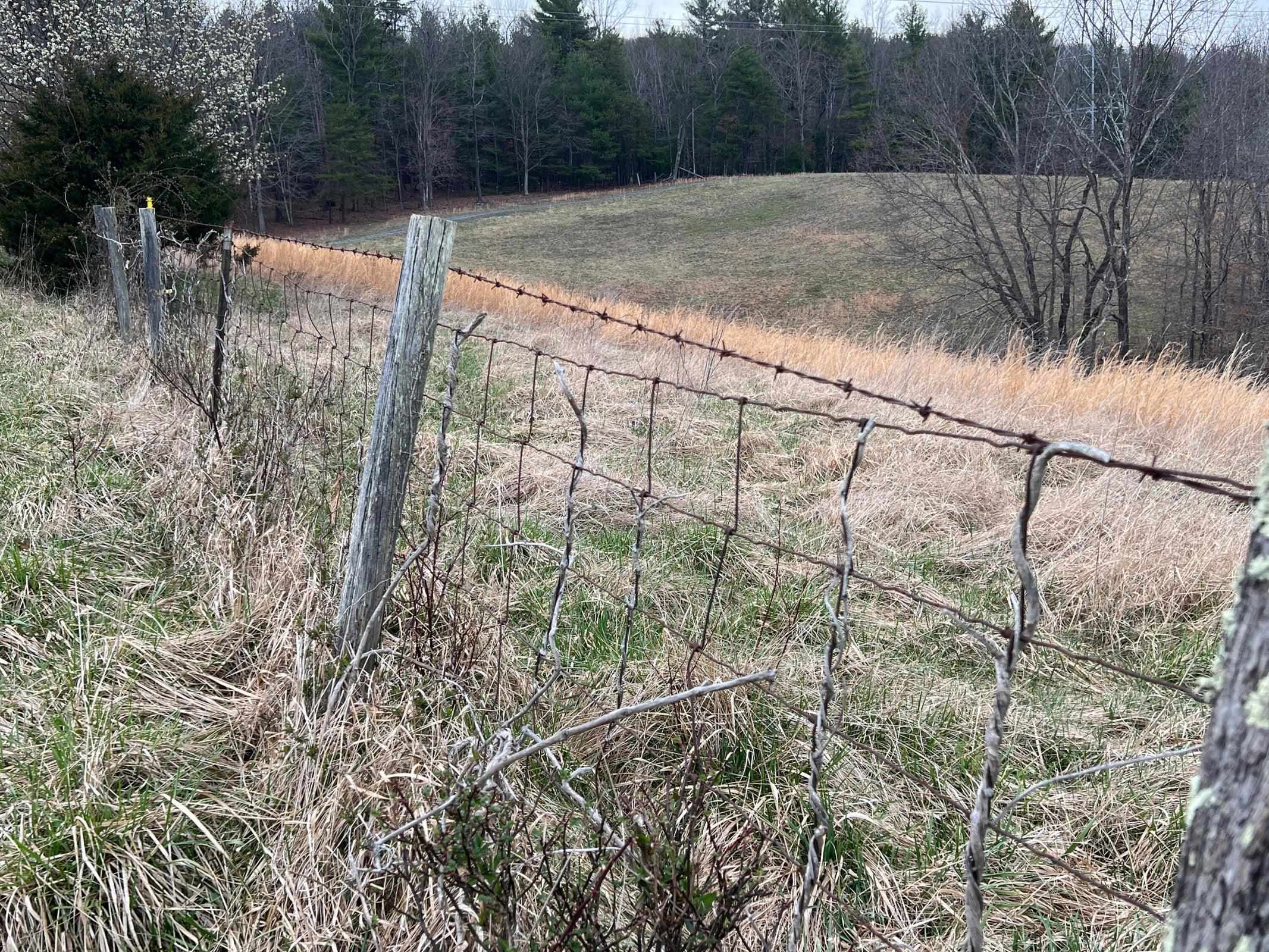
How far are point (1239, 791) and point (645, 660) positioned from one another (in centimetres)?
203

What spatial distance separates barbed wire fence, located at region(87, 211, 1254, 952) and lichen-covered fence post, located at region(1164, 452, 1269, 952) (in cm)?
36

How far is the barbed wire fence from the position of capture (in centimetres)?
147

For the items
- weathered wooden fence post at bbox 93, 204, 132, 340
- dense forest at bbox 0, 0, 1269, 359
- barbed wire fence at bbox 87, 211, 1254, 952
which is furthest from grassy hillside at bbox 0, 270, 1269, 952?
dense forest at bbox 0, 0, 1269, 359

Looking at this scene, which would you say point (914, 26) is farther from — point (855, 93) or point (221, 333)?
point (221, 333)

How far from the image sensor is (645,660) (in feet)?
8.64

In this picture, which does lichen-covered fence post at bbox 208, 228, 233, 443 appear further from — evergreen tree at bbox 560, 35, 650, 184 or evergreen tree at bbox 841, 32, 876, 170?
evergreen tree at bbox 841, 32, 876, 170

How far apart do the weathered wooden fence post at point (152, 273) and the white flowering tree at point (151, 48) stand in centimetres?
639

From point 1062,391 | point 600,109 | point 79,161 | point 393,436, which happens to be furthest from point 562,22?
point 393,436

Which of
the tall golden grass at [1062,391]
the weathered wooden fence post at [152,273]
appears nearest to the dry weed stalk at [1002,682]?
the tall golden grass at [1062,391]

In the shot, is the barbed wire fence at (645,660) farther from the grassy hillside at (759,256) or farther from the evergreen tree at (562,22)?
the evergreen tree at (562,22)

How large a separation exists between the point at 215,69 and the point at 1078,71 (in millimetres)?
16681

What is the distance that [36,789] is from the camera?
199 centimetres

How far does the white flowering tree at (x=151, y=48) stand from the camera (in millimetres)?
13344

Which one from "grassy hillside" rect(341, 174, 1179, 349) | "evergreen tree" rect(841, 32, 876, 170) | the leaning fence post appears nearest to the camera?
the leaning fence post
